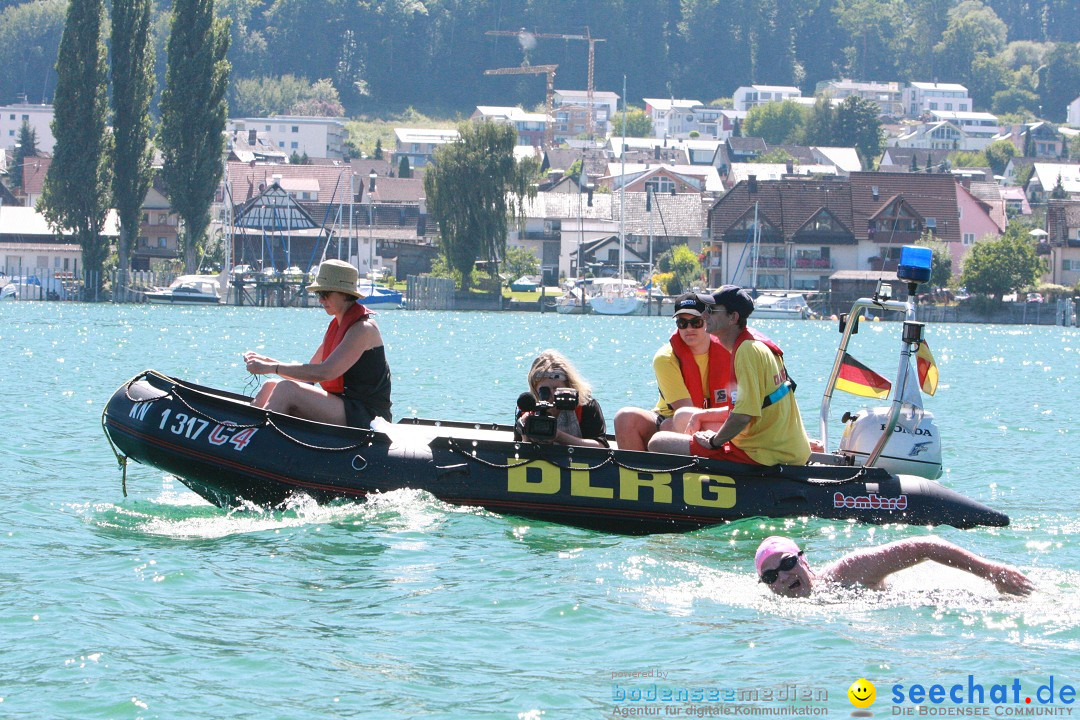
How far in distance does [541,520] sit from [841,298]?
7100 centimetres

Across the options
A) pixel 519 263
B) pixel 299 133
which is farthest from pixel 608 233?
pixel 299 133

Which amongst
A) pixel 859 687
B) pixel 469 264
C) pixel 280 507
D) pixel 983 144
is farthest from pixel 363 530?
pixel 983 144

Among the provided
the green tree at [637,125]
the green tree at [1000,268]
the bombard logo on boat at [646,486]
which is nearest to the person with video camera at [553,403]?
the bombard logo on boat at [646,486]

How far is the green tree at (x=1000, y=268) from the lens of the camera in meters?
75.2

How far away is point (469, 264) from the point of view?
247 feet

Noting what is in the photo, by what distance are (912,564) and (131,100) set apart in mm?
59267

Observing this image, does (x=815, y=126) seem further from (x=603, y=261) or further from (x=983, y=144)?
(x=603, y=261)

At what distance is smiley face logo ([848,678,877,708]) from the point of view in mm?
7328

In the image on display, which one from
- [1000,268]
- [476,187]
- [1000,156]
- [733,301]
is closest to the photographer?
[733,301]

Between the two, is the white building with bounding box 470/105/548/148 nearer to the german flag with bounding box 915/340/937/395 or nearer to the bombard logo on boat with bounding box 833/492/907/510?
the german flag with bounding box 915/340/937/395

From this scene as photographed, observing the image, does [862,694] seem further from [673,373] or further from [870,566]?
[673,373]

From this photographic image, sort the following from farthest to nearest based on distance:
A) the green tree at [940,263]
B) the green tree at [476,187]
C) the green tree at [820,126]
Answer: the green tree at [820,126] → the green tree at [940,263] → the green tree at [476,187]

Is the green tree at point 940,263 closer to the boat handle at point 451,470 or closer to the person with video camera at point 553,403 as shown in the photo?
the person with video camera at point 553,403

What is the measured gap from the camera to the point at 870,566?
334 inches
